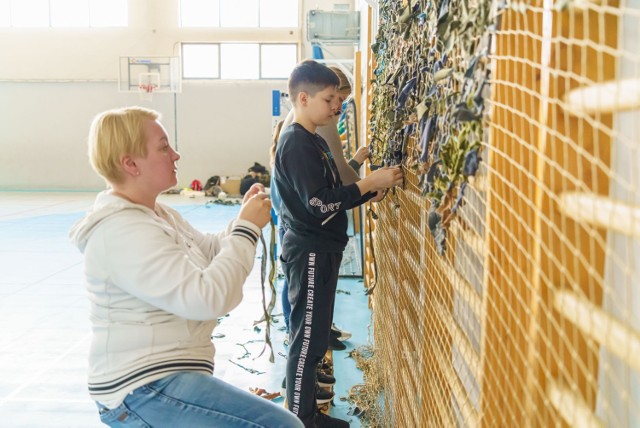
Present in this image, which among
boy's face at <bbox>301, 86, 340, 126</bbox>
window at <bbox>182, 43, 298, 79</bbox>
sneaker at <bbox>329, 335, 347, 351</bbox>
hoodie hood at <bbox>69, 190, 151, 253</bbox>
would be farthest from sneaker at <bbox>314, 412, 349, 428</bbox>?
window at <bbox>182, 43, 298, 79</bbox>

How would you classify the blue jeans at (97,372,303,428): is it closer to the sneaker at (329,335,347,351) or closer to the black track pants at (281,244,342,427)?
the black track pants at (281,244,342,427)

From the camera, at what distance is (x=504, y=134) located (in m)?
1.09

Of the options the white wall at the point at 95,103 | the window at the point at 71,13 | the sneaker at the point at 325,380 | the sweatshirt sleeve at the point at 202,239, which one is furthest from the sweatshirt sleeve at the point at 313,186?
the window at the point at 71,13

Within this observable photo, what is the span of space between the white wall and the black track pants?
48.5ft

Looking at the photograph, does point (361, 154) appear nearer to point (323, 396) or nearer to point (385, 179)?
point (385, 179)

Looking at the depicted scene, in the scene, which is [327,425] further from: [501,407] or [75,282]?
[75,282]

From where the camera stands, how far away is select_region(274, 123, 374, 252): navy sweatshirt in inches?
102

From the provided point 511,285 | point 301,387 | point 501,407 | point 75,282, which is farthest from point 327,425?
point 75,282

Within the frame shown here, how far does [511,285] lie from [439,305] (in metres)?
0.70

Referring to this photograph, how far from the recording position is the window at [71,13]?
1731 centimetres

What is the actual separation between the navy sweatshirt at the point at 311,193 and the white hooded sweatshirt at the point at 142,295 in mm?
859

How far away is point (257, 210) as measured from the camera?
6.23 feet

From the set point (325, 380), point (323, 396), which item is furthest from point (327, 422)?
point (325, 380)

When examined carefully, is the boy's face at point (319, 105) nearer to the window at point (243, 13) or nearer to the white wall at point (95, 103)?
the white wall at point (95, 103)
